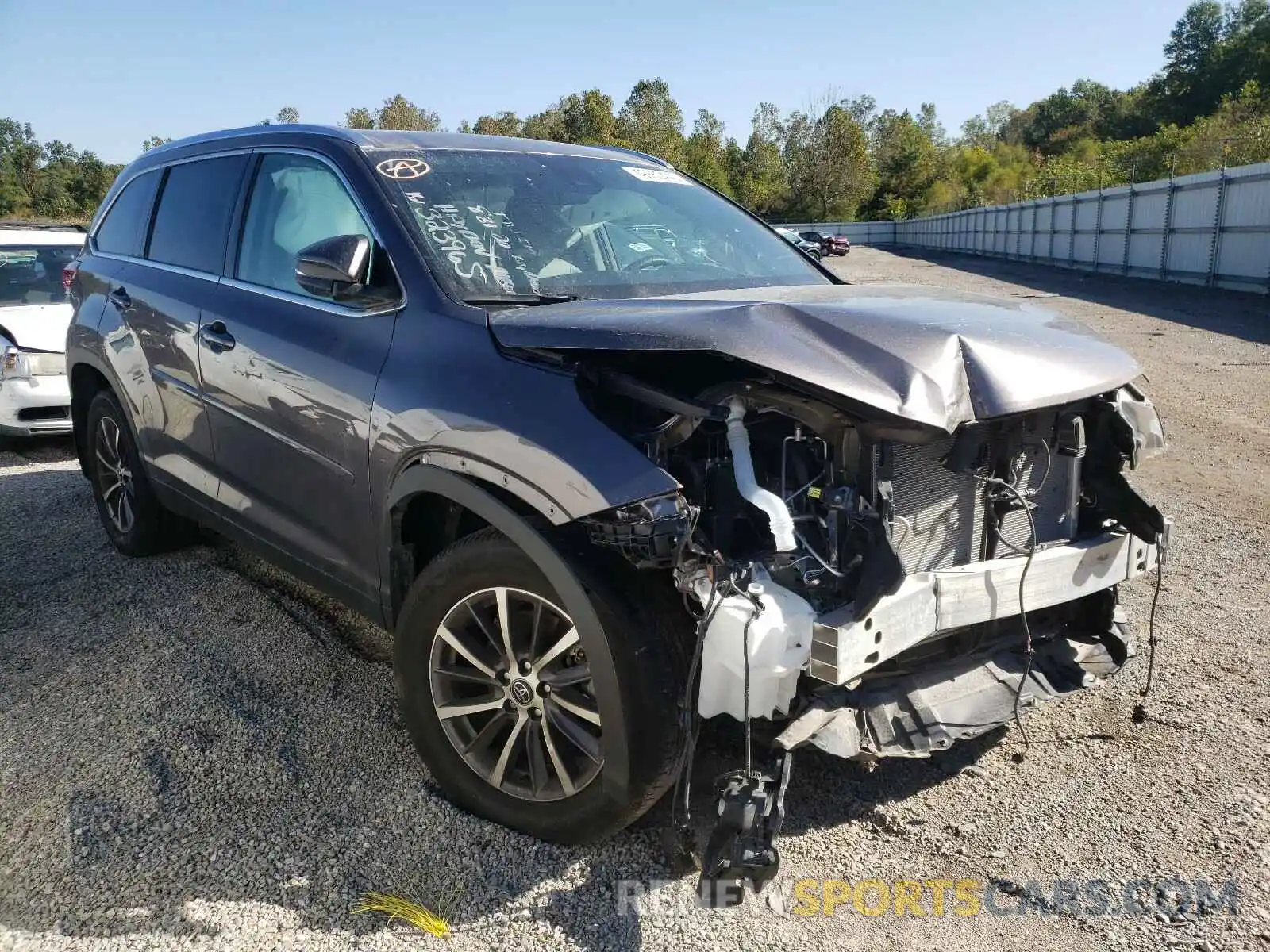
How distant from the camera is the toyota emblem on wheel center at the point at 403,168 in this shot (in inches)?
133

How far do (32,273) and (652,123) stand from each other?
6334 centimetres

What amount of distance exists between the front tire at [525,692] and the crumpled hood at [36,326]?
6570 mm

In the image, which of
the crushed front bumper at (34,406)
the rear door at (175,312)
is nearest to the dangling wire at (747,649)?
the rear door at (175,312)

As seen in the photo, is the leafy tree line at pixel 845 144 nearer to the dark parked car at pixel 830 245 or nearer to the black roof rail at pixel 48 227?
the dark parked car at pixel 830 245

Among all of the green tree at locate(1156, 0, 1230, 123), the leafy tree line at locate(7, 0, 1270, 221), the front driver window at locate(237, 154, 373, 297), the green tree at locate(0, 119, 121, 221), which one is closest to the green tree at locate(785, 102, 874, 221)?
the leafy tree line at locate(7, 0, 1270, 221)

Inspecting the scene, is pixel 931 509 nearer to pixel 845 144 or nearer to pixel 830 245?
pixel 830 245

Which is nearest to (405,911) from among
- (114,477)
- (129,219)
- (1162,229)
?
(114,477)

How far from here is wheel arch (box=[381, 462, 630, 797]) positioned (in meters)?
2.48

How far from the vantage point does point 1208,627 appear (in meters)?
4.15

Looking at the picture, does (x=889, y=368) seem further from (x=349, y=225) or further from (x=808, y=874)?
(x=349, y=225)

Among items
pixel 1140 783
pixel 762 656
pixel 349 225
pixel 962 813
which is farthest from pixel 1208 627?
pixel 349 225

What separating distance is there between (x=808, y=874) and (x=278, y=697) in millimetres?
2105

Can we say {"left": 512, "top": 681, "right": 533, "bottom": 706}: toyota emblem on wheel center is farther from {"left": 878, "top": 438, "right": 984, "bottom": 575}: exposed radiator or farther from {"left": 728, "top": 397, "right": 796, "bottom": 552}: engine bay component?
{"left": 878, "top": 438, "right": 984, "bottom": 575}: exposed radiator

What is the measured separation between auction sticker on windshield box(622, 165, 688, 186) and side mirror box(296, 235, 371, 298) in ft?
4.69
